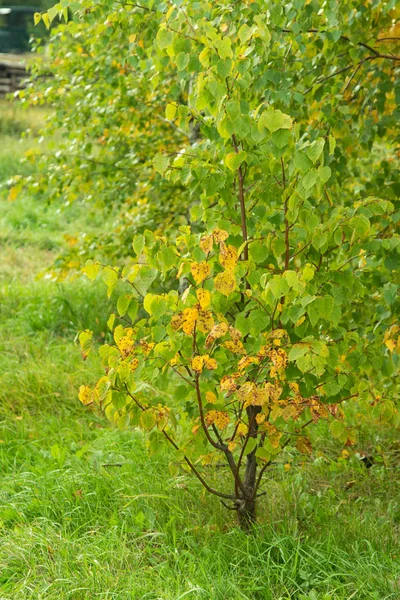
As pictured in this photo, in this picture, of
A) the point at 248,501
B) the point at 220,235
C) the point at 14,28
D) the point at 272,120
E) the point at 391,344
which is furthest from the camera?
the point at 14,28

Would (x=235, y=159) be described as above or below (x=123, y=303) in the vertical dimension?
above

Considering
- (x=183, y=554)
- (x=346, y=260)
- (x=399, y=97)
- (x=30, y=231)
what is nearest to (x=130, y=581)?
(x=183, y=554)

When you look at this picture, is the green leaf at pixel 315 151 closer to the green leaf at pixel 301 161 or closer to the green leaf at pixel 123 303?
the green leaf at pixel 301 161

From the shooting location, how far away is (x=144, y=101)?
17.6 ft

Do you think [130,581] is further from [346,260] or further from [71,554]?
[346,260]

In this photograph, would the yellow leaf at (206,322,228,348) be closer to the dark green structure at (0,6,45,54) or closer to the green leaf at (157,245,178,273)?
the green leaf at (157,245,178,273)

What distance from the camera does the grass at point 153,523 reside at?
2881mm

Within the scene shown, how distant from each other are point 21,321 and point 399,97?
12.8ft

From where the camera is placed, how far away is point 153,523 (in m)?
3.31

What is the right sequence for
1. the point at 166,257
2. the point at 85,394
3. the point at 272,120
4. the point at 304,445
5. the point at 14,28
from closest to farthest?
the point at 272,120, the point at 166,257, the point at 85,394, the point at 304,445, the point at 14,28

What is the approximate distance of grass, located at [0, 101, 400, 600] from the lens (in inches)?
113

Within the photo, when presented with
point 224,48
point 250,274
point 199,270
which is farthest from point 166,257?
point 224,48

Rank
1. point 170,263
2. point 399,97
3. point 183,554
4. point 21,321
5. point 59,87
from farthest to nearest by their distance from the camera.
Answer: point 21,321
point 59,87
point 399,97
point 183,554
point 170,263

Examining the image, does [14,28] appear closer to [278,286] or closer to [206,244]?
[206,244]
